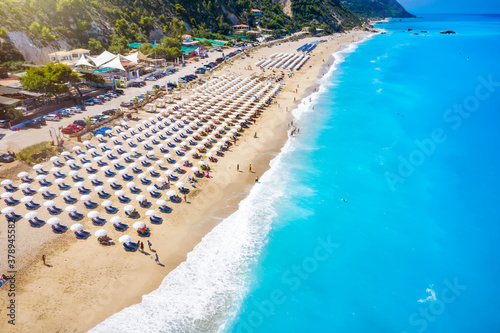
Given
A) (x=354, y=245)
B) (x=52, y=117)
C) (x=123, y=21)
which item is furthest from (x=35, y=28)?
(x=354, y=245)

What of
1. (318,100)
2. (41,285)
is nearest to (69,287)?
(41,285)

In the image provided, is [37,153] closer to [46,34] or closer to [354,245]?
[354,245]

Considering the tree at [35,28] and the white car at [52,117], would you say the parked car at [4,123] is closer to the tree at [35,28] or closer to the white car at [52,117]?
the white car at [52,117]

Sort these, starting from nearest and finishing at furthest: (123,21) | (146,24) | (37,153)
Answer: (37,153) → (123,21) → (146,24)

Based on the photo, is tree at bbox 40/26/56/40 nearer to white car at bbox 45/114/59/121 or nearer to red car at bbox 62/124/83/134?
white car at bbox 45/114/59/121

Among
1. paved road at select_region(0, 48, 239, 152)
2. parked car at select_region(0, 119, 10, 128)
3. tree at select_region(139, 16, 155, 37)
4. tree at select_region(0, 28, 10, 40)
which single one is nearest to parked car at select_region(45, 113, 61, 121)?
paved road at select_region(0, 48, 239, 152)

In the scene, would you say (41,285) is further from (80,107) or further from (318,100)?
(318,100)
